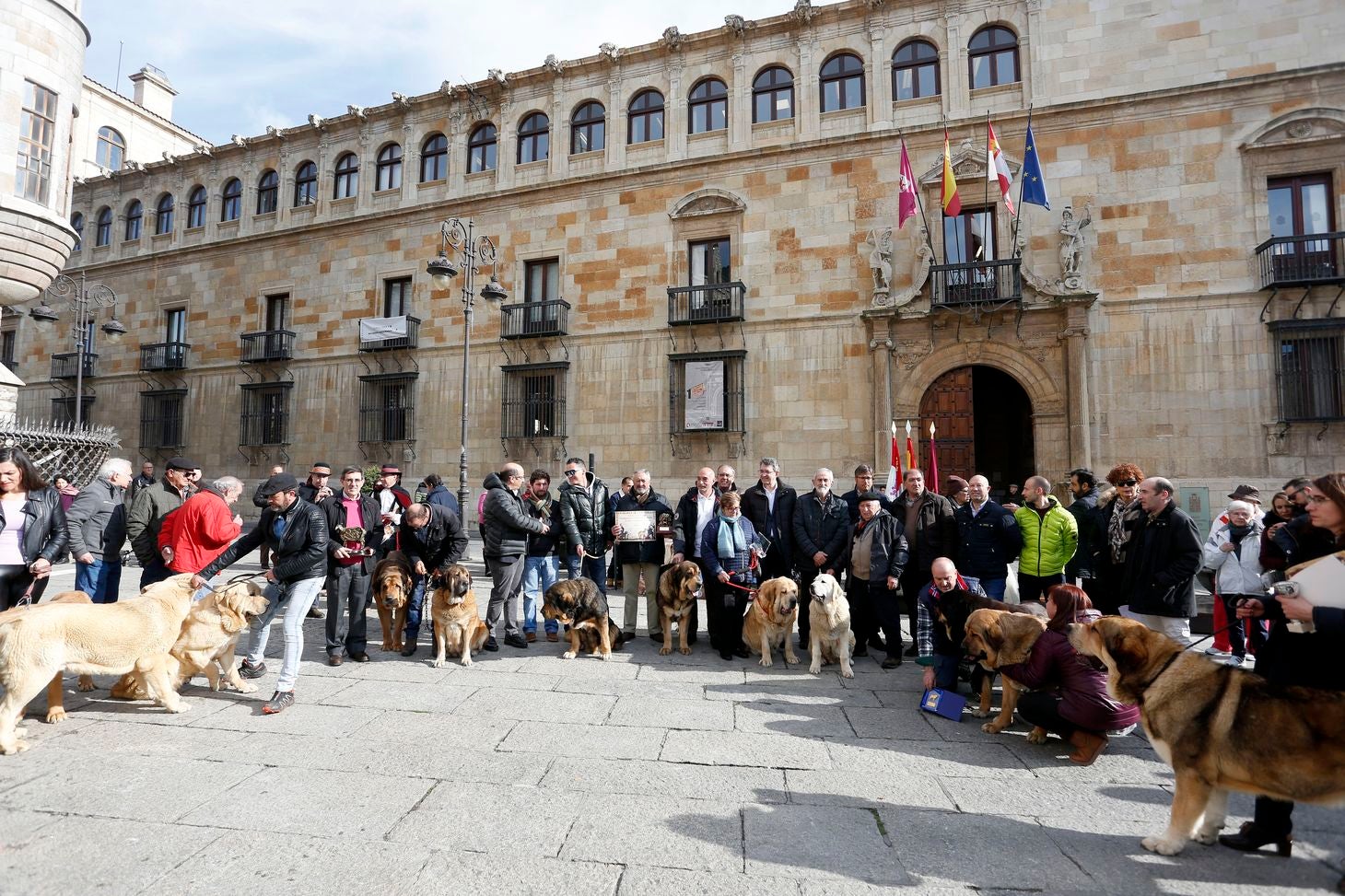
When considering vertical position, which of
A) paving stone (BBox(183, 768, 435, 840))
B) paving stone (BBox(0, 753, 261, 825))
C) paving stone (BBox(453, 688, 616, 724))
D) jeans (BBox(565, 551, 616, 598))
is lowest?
paving stone (BBox(453, 688, 616, 724))

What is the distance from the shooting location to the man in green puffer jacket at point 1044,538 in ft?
20.3

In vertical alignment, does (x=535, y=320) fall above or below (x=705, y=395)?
above

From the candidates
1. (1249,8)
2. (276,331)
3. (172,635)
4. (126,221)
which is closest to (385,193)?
(276,331)

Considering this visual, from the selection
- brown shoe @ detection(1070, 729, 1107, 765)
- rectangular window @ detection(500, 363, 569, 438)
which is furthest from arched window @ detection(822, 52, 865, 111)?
brown shoe @ detection(1070, 729, 1107, 765)

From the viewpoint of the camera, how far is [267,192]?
22375 mm

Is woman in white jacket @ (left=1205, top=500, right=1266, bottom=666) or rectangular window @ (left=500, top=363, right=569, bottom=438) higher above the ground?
rectangular window @ (left=500, top=363, right=569, bottom=438)

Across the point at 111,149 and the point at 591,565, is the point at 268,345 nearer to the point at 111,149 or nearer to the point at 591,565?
the point at 111,149

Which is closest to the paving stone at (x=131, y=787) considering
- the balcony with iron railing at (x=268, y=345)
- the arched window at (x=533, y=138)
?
the arched window at (x=533, y=138)

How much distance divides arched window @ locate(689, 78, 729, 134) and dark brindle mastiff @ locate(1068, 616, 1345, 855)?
1702 cm

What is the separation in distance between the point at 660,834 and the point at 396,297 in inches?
795

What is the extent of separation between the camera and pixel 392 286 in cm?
2030

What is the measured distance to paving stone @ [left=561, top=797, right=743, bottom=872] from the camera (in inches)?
113

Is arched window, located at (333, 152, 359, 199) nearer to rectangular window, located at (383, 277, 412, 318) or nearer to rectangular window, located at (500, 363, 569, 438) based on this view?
rectangular window, located at (383, 277, 412, 318)

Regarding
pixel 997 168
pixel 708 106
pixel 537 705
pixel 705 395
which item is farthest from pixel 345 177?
pixel 537 705
